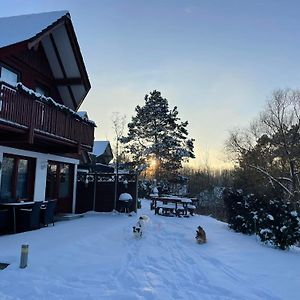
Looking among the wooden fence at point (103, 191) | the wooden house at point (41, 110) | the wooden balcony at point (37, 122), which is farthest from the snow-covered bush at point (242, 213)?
the wooden balcony at point (37, 122)

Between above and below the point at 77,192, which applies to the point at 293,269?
below

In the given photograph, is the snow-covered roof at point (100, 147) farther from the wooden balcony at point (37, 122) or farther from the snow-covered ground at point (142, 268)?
the snow-covered ground at point (142, 268)

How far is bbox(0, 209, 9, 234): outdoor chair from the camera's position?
35.8ft

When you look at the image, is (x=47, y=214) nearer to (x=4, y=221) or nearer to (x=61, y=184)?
(x=4, y=221)

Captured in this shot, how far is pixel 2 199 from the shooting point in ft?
39.6

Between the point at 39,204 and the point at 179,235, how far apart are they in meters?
5.13

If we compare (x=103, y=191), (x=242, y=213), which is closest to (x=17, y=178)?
(x=103, y=191)

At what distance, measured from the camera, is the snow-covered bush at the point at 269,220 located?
10945 millimetres

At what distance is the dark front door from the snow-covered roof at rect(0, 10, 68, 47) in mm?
5709

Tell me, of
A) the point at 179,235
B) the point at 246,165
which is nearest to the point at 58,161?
the point at 179,235

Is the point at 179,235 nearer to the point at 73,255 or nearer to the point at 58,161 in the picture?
the point at 73,255

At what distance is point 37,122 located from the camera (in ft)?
36.4

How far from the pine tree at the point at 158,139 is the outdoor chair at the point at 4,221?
2591cm

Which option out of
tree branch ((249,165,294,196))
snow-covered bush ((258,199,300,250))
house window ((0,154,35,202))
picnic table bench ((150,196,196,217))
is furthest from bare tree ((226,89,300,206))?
house window ((0,154,35,202))
